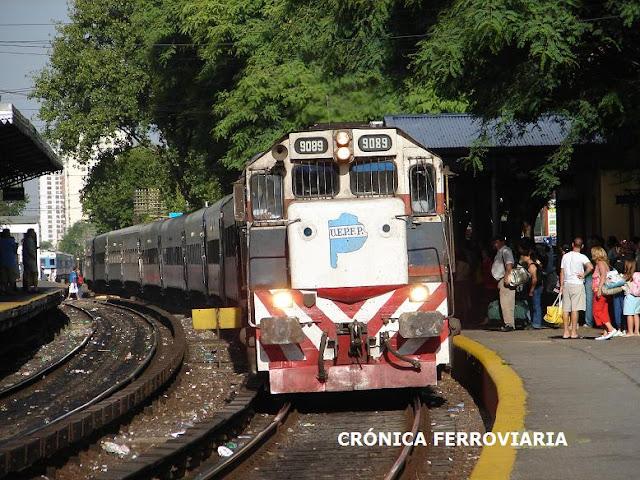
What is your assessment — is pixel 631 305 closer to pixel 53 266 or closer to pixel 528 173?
pixel 528 173

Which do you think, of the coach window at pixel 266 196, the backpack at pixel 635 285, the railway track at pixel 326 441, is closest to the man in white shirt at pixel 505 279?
the backpack at pixel 635 285

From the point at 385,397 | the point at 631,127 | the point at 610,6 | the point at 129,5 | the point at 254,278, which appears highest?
the point at 129,5

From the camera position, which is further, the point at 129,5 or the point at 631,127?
the point at 129,5

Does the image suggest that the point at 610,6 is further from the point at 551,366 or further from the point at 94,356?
the point at 94,356

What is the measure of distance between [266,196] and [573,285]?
A: 670cm

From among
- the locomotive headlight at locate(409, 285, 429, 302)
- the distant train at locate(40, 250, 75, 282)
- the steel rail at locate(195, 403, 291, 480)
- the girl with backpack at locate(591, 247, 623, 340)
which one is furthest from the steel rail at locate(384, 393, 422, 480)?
the distant train at locate(40, 250, 75, 282)

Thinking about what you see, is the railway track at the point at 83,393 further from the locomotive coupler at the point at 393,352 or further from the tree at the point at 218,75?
the tree at the point at 218,75

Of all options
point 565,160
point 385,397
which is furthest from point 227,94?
point 385,397

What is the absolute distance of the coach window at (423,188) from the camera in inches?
509

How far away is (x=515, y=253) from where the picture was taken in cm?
2330

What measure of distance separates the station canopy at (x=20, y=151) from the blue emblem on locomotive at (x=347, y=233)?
849cm

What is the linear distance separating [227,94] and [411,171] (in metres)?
25.2

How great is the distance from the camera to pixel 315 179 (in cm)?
1284

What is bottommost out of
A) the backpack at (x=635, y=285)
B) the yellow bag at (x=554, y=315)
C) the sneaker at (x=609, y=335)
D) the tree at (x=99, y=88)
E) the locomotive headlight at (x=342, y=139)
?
the sneaker at (x=609, y=335)
